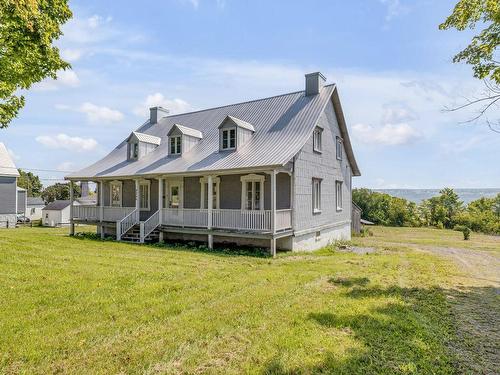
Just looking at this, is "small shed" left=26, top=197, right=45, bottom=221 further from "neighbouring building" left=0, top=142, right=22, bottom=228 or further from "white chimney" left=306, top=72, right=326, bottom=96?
"white chimney" left=306, top=72, right=326, bottom=96

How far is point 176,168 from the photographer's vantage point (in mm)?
16203

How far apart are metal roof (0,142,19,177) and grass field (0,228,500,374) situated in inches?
1008

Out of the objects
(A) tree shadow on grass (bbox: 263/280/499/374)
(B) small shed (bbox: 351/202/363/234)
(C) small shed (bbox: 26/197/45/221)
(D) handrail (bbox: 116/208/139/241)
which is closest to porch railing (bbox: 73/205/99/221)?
(D) handrail (bbox: 116/208/139/241)

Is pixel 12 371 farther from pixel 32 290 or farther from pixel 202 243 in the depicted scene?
pixel 202 243

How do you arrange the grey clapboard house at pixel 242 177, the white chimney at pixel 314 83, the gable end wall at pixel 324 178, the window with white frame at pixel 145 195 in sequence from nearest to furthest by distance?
1. the grey clapboard house at pixel 242 177
2. the gable end wall at pixel 324 178
3. the white chimney at pixel 314 83
4. the window with white frame at pixel 145 195

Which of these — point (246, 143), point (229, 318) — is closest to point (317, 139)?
point (246, 143)

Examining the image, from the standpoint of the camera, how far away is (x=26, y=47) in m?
10.9

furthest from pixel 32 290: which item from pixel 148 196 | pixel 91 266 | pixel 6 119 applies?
pixel 148 196

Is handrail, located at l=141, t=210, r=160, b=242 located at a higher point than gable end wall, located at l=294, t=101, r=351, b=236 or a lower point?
lower

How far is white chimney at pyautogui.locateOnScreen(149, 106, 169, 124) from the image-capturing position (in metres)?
23.7

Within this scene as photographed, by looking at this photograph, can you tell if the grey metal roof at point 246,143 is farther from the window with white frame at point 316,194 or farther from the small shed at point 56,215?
the small shed at point 56,215

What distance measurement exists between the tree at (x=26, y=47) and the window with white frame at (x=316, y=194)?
11975mm

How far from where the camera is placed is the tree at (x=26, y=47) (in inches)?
385

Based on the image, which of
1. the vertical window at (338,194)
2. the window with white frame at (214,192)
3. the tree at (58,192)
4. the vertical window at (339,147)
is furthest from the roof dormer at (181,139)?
the tree at (58,192)
